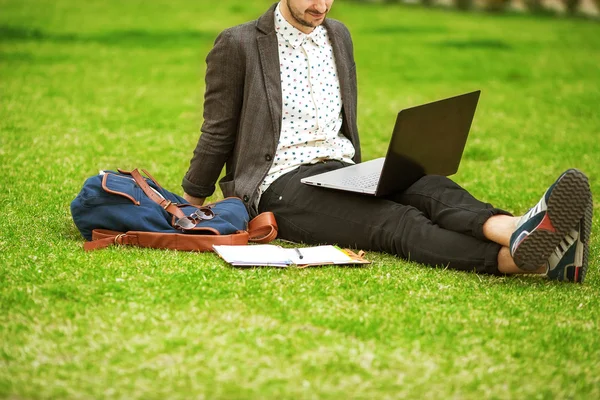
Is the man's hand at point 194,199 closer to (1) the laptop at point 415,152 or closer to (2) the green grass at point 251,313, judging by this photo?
(2) the green grass at point 251,313

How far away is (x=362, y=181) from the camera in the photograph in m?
5.00

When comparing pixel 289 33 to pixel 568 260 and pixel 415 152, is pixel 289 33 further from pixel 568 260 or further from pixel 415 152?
pixel 568 260

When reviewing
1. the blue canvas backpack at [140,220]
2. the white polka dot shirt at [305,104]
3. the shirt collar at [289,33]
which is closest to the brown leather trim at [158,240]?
the blue canvas backpack at [140,220]

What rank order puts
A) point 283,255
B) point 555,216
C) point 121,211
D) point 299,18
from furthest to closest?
point 299,18, point 121,211, point 283,255, point 555,216

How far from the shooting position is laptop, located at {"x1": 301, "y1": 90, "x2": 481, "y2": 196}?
15.2ft

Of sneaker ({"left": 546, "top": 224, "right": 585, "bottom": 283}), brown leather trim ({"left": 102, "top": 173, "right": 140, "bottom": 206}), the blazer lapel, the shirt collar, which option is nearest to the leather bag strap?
brown leather trim ({"left": 102, "top": 173, "right": 140, "bottom": 206})

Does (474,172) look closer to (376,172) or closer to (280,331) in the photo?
(376,172)

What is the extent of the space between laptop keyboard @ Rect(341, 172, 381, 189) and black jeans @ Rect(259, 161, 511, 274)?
0.07 metres

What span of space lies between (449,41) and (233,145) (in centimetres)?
1285

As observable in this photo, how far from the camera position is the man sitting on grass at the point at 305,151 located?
15.5ft

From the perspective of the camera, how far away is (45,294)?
4086 mm

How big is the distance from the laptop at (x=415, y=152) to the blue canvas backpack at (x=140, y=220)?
1.77 ft

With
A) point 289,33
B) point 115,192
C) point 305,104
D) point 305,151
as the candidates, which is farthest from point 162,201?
point 289,33

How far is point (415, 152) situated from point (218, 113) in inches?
49.1
